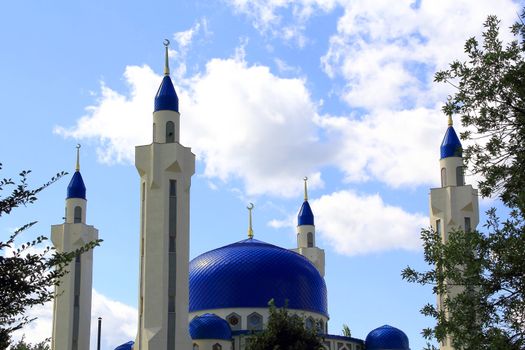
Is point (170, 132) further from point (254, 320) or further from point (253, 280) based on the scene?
point (254, 320)

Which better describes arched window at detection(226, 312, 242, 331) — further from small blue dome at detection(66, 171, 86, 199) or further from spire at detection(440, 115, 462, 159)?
spire at detection(440, 115, 462, 159)

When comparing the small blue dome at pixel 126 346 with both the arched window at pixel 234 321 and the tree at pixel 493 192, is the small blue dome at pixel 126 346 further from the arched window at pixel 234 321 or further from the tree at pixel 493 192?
the tree at pixel 493 192

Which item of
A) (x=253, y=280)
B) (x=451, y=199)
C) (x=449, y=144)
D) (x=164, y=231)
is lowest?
(x=253, y=280)

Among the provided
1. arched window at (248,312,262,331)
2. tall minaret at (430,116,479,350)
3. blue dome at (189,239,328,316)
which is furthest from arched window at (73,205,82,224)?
tall minaret at (430,116,479,350)

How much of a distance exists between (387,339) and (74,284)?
13176mm

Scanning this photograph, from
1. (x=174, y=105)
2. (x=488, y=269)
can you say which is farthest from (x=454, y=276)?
(x=174, y=105)

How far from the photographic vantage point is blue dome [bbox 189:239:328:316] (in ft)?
124

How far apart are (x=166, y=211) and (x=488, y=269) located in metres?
22.1

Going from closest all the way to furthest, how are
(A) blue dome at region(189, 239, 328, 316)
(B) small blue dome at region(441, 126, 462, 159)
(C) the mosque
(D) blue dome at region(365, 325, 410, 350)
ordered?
(C) the mosque
(B) small blue dome at region(441, 126, 462, 159)
(A) blue dome at region(189, 239, 328, 316)
(D) blue dome at region(365, 325, 410, 350)

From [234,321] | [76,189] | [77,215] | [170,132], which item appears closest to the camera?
[170,132]

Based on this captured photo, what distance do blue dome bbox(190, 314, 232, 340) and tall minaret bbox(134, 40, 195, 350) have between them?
8.56 ft

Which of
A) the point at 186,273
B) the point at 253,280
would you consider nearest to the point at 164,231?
the point at 186,273

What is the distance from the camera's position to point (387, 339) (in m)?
38.3

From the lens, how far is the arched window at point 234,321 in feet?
122
